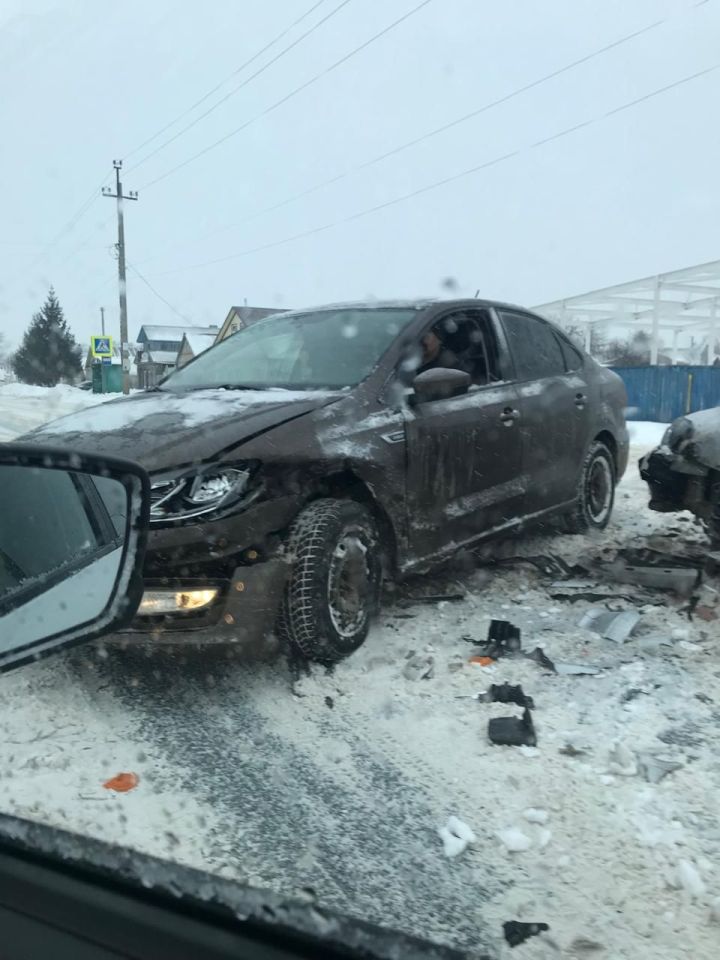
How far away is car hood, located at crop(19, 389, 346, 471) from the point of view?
3297mm

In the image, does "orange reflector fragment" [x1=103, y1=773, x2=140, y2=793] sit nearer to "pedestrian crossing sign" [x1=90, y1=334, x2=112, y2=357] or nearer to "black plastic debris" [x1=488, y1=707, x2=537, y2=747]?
"black plastic debris" [x1=488, y1=707, x2=537, y2=747]

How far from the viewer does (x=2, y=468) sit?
2.12 m

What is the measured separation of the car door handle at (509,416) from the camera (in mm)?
4883

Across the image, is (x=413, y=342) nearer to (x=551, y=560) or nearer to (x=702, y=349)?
(x=551, y=560)

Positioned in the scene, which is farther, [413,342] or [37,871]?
[413,342]

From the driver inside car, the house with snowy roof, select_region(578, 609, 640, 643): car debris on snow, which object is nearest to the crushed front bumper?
select_region(578, 609, 640, 643): car debris on snow

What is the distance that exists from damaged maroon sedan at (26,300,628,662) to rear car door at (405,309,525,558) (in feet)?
0.04

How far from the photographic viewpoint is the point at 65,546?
2.19 meters

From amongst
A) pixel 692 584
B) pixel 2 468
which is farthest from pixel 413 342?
pixel 2 468

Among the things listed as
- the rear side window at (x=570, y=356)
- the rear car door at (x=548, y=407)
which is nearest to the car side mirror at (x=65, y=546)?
the rear car door at (x=548, y=407)

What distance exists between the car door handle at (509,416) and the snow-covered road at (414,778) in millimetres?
1295

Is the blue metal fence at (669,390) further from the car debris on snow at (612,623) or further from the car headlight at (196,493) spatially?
the car headlight at (196,493)

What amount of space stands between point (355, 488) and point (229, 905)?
267 centimetres

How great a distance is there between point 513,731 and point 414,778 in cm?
47
